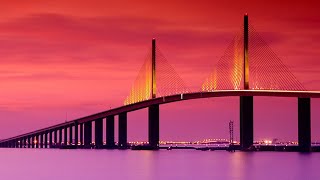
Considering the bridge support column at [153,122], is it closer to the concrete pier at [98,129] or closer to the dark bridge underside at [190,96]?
the dark bridge underside at [190,96]

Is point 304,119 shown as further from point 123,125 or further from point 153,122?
point 123,125

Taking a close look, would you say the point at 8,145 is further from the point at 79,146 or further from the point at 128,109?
the point at 128,109

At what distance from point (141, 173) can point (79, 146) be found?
3393 inches

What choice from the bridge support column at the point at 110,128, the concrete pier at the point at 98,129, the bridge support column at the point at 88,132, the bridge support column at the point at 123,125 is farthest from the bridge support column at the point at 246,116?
the bridge support column at the point at 88,132

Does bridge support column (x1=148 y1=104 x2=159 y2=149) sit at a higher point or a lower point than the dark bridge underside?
lower

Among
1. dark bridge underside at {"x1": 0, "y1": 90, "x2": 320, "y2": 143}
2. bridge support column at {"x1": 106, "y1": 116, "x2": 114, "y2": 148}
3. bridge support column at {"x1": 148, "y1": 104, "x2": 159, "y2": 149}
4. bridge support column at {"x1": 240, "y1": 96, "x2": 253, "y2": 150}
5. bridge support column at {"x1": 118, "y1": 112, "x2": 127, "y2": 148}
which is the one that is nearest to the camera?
dark bridge underside at {"x1": 0, "y1": 90, "x2": 320, "y2": 143}

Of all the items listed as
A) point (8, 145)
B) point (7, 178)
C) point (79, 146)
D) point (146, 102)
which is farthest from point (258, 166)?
point (8, 145)

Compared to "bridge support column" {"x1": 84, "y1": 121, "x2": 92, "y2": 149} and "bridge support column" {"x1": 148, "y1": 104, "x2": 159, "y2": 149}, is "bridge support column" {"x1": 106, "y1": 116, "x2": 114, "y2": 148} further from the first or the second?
"bridge support column" {"x1": 148, "y1": 104, "x2": 159, "y2": 149}

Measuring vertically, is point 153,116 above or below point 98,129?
above

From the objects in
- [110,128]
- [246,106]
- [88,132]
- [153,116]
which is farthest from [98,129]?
[246,106]

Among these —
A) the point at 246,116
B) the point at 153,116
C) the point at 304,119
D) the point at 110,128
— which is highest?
the point at 246,116

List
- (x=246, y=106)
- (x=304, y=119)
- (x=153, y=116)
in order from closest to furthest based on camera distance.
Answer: (x=304, y=119), (x=246, y=106), (x=153, y=116)

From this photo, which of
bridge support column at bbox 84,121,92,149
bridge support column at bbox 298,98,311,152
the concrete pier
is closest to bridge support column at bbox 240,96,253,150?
bridge support column at bbox 298,98,311,152

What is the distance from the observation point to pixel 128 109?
5002 inches
